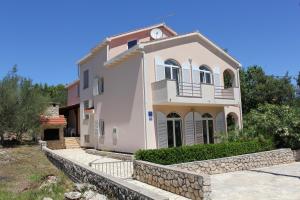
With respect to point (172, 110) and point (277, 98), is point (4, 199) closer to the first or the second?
point (172, 110)

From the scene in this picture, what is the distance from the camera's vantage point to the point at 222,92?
23.7 meters

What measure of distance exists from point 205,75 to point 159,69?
4603 millimetres

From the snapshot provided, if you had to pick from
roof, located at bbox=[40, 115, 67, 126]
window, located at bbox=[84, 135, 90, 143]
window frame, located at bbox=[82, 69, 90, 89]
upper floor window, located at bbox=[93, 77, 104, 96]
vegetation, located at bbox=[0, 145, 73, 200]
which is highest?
window frame, located at bbox=[82, 69, 90, 89]

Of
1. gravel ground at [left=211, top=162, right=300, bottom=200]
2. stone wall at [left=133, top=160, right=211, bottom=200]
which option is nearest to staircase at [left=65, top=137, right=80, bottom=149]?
stone wall at [left=133, top=160, right=211, bottom=200]

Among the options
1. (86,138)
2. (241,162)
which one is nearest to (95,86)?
(86,138)

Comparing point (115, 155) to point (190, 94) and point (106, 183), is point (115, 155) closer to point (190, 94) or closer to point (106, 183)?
point (190, 94)

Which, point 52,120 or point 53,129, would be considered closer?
point 52,120

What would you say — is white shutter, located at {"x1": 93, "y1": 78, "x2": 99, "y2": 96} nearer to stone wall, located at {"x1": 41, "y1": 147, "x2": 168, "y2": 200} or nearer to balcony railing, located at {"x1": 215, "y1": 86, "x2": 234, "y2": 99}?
stone wall, located at {"x1": 41, "y1": 147, "x2": 168, "y2": 200}

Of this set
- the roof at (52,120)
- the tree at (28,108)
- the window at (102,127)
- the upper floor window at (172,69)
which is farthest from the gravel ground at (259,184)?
the roof at (52,120)

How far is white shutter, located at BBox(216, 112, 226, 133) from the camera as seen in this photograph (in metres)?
24.2

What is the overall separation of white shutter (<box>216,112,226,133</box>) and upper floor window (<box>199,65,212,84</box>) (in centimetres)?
270

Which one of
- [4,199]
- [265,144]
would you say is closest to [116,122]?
[265,144]

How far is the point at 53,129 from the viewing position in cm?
3084

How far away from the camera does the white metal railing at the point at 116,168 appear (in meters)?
15.7
